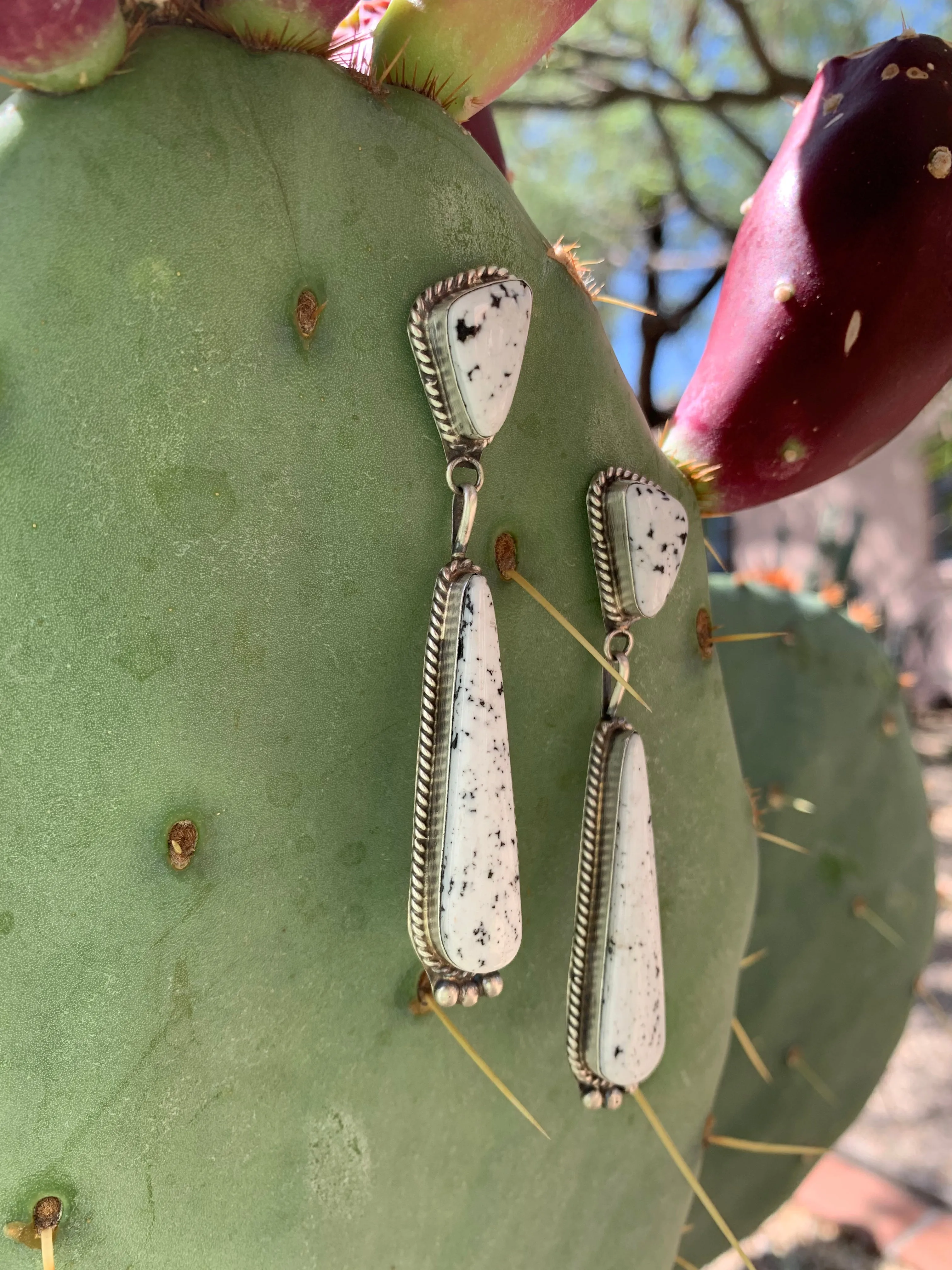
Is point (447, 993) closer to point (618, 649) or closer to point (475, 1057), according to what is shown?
point (475, 1057)


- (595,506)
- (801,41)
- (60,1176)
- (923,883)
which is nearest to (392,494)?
(595,506)

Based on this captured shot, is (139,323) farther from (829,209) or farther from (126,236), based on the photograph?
(829,209)

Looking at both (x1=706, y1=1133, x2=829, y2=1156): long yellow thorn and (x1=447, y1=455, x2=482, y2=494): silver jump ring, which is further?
(x1=706, y1=1133, x2=829, y2=1156): long yellow thorn

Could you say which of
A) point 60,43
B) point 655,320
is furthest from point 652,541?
point 655,320

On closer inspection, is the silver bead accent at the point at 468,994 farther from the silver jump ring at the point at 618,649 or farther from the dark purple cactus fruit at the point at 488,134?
the dark purple cactus fruit at the point at 488,134

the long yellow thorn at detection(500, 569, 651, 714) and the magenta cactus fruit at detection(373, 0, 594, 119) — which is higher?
the magenta cactus fruit at detection(373, 0, 594, 119)

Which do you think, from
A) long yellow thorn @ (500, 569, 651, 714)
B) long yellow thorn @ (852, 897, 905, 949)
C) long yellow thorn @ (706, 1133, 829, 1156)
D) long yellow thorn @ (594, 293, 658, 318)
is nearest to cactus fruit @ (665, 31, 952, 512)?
long yellow thorn @ (594, 293, 658, 318)

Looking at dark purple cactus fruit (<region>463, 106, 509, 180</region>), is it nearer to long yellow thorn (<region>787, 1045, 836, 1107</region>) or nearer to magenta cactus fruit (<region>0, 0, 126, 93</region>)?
magenta cactus fruit (<region>0, 0, 126, 93</region>)
